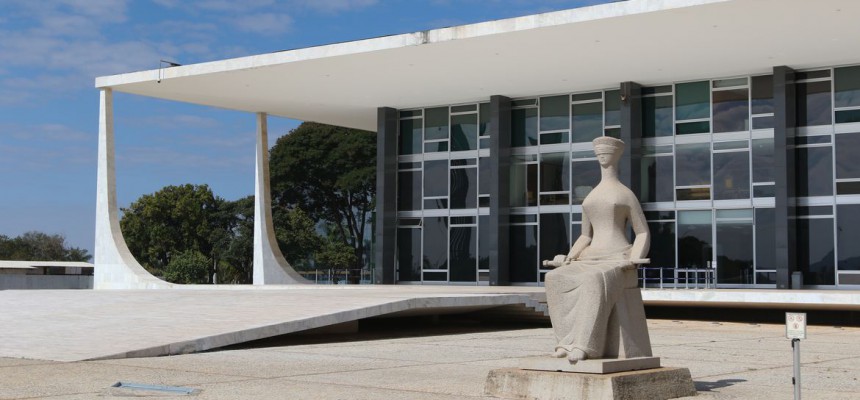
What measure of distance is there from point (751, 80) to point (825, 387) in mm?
18196

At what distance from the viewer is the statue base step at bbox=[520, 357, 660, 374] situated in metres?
9.20

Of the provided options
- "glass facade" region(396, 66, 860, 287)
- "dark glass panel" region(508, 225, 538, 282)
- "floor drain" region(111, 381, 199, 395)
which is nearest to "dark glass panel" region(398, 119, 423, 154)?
"glass facade" region(396, 66, 860, 287)

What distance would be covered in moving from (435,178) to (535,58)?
311 inches

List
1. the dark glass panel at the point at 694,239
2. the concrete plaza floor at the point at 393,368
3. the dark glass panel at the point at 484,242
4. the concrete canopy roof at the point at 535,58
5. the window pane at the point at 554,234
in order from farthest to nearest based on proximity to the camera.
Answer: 1. the dark glass panel at the point at 484,242
2. the window pane at the point at 554,234
3. the dark glass panel at the point at 694,239
4. the concrete canopy roof at the point at 535,58
5. the concrete plaza floor at the point at 393,368

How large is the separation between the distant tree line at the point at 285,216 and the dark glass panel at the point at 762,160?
2352 cm

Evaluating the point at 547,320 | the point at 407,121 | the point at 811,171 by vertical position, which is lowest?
the point at 547,320

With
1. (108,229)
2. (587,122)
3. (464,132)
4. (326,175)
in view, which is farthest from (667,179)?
(326,175)

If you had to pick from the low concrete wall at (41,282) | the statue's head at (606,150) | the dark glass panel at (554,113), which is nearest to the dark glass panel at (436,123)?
the dark glass panel at (554,113)

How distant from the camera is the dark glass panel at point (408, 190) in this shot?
33.3 m

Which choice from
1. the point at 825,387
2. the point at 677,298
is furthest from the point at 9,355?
the point at 677,298

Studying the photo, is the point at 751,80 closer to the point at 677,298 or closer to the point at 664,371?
the point at 677,298

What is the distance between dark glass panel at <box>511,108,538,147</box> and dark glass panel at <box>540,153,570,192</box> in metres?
0.71

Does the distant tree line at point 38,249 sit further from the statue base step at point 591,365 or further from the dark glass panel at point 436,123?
the statue base step at point 591,365

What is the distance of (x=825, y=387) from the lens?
1084 centimetres
